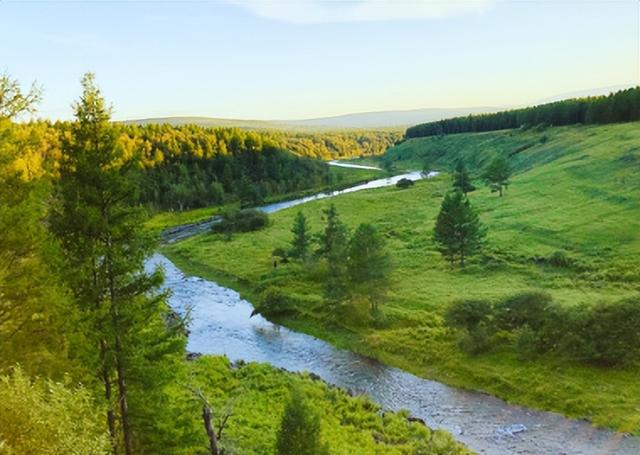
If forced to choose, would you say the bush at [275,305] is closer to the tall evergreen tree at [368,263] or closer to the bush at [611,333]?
the tall evergreen tree at [368,263]

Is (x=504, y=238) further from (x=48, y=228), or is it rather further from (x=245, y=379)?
(x=48, y=228)

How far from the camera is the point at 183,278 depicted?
2822 inches

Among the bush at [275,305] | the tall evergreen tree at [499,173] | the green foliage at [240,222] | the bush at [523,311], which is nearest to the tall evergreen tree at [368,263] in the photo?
the bush at [275,305]

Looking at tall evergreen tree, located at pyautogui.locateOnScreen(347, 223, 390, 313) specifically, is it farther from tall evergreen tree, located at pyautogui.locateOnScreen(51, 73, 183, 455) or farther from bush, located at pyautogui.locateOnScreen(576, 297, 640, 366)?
tall evergreen tree, located at pyautogui.locateOnScreen(51, 73, 183, 455)

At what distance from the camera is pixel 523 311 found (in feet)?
141

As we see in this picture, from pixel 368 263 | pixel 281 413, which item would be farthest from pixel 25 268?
pixel 368 263

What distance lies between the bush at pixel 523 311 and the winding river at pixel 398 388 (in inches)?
327

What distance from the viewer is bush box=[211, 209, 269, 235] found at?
9731 cm

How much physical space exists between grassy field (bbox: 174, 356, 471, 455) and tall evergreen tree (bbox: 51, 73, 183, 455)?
16.7ft

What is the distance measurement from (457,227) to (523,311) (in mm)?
21305

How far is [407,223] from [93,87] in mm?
78850

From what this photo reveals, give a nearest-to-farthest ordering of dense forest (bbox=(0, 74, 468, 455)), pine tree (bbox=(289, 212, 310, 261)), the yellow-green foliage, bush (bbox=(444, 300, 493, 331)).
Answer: the yellow-green foliage, dense forest (bbox=(0, 74, 468, 455)), bush (bbox=(444, 300, 493, 331)), pine tree (bbox=(289, 212, 310, 261))

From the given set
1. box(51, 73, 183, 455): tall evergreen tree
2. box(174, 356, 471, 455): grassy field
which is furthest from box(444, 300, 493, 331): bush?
box(51, 73, 183, 455): tall evergreen tree

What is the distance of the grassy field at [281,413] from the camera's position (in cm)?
2873
